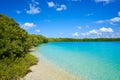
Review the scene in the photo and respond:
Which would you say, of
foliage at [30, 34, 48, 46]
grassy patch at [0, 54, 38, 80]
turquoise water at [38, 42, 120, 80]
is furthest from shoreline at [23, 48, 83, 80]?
foliage at [30, 34, 48, 46]

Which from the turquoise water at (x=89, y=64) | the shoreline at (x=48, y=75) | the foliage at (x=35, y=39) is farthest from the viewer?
the foliage at (x=35, y=39)

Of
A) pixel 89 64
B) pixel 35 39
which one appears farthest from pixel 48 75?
pixel 35 39

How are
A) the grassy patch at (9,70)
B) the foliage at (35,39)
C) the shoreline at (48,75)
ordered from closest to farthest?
the grassy patch at (9,70) < the shoreline at (48,75) < the foliage at (35,39)

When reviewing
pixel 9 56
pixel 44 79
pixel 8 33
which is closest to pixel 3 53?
pixel 9 56

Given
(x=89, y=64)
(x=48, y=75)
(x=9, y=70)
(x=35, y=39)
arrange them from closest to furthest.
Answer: (x=9, y=70) < (x=48, y=75) < (x=89, y=64) < (x=35, y=39)

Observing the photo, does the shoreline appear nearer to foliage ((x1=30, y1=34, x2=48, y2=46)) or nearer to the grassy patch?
the grassy patch

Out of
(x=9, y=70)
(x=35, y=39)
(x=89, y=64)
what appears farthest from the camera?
(x=35, y=39)

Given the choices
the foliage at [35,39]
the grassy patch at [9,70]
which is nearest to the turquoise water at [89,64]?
the grassy patch at [9,70]

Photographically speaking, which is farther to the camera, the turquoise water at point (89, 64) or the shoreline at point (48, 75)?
the turquoise water at point (89, 64)

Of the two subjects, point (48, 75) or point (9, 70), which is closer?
point (9, 70)

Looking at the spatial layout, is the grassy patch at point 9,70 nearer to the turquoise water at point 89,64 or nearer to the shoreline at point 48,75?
the shoreline at point 48,75

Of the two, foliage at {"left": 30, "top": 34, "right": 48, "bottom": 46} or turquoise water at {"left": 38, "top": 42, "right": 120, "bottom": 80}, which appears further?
foliage at {"left": 30, "top": 34, "right": 48, "bottom": 46}

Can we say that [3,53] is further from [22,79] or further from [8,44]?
[22,79]

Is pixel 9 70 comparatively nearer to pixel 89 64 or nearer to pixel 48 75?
pixel 48 75
